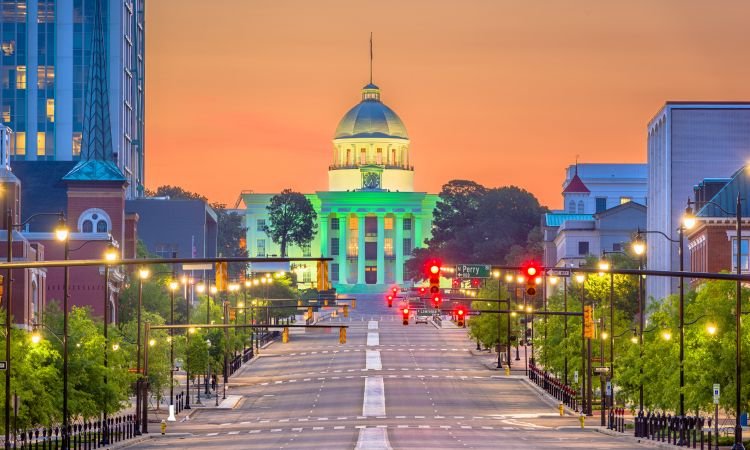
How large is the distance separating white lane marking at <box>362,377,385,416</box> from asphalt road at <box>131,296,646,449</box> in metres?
0.06

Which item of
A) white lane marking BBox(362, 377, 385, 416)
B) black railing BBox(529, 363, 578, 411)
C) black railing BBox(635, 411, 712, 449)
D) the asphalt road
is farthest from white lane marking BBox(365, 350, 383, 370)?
black railing BBox(635, 411, 712, 449)

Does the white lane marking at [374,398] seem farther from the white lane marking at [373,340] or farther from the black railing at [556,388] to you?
the white lane marking at [373,340]

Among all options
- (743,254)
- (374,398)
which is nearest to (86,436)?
(374,398)

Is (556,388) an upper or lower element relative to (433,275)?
lower

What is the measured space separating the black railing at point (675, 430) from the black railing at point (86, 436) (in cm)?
2104

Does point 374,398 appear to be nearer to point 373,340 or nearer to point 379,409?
point 379,409

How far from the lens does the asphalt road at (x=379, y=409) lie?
3147 inches

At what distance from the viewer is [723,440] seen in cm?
7688

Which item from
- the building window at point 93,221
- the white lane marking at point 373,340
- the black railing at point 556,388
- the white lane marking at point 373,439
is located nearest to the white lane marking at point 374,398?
the black railing at point 556,388

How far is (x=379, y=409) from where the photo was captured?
340 ft

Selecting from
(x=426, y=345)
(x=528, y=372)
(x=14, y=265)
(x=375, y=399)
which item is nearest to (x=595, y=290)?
(x=528, y=372)

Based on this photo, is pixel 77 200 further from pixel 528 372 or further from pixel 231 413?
pixel 231 413

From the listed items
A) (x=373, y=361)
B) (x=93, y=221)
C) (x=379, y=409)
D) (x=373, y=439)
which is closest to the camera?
(x=373, y=439)

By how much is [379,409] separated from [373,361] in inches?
1998
